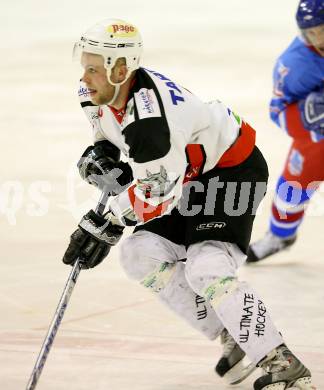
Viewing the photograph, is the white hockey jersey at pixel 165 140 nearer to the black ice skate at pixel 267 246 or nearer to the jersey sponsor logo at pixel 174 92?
the jersey sponsor logo at pixel 174 92

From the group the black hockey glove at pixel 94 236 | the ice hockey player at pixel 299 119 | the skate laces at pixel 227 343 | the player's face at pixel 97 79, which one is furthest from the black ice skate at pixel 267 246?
the player's face at pixel 97 79

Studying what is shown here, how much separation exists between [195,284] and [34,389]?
64 cm

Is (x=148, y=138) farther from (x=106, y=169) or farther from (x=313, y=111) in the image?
(x=313, y=111)

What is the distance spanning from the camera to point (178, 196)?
3520mm

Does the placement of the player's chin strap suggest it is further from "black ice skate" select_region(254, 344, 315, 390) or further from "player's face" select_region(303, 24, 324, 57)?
"player's face" select_region(303, 24, 324, 57)

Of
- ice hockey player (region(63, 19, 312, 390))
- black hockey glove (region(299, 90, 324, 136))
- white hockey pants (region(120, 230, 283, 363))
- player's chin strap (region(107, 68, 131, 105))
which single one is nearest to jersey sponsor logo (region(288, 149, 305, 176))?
black hockey glove (region(299, 90, 324, 136))

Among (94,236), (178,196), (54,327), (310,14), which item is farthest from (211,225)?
(310,14)

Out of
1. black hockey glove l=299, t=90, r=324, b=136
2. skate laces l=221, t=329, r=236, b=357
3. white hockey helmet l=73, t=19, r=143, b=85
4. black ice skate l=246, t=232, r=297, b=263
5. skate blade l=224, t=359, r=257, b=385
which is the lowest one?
black ice skate l=246, t=232, r=297, b=263

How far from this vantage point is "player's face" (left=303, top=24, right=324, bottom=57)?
479cm

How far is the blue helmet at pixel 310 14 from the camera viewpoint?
4.75 meters

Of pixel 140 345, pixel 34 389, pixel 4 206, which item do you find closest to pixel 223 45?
pixel 4 206

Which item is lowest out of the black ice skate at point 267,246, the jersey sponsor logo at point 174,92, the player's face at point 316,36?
the black ice skate at point 267,246

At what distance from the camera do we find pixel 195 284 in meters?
3.59

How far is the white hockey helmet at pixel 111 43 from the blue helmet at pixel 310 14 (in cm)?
139
